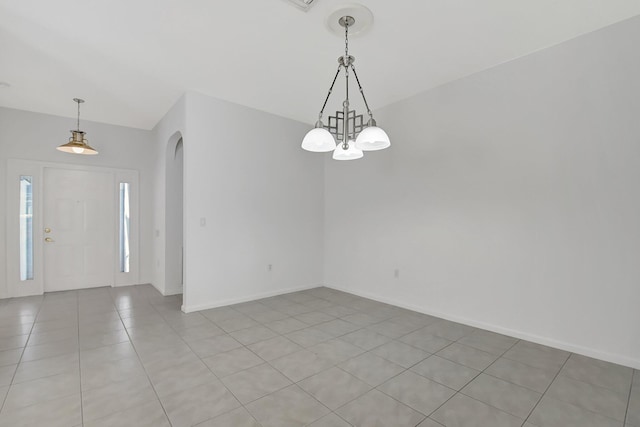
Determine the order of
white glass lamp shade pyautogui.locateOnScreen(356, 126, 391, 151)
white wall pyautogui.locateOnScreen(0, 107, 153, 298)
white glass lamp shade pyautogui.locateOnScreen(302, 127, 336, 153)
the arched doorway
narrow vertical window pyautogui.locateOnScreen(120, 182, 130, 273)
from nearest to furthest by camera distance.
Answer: white glass lamp shade pyautogui.locateOnScreen(356, 126, 391, 151) < white glass lamp shade pyautogui.locateOnScreen(302, 127, 336, 153) < white wall pyautogui.locateOnScreen(0, 107, 153, 298) < the arched doorway < narrow vertical window pyautogui.locateOnScreen(120, 182, 130, 273)

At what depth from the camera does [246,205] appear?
4.46 m

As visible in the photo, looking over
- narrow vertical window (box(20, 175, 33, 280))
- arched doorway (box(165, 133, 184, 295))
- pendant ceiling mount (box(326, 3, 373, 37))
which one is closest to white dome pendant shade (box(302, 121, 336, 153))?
pendant ceiling mount (box(326, 3, 373, 37))

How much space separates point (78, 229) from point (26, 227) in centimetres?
63

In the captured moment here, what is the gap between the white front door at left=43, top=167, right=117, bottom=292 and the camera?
15.8ft

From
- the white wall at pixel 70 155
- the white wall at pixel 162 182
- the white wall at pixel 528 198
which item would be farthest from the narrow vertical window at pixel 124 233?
the white wall at pixel 528 198

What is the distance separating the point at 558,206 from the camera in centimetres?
285

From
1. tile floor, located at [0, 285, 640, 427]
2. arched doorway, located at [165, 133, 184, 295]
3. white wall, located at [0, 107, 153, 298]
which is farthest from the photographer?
arched doorway, located at [165, 133, 184, 295]

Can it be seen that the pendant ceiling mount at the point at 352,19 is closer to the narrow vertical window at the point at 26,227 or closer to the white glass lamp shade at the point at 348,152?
the white glass lamp shade at the point at 348,152

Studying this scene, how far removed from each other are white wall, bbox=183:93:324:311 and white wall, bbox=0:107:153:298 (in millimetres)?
2175

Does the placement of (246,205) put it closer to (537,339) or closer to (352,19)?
(352,19)

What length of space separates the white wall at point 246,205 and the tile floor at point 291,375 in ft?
2.40

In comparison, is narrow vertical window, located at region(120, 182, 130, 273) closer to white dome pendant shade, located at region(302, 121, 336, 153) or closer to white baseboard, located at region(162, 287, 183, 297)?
white baseboard, located at region(162, 287, 183, 297)

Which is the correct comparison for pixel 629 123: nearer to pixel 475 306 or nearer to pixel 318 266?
pixel 475 306

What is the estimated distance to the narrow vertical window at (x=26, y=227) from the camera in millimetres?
4609
